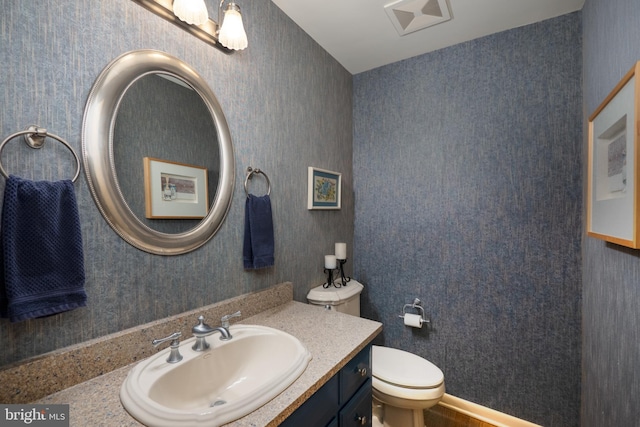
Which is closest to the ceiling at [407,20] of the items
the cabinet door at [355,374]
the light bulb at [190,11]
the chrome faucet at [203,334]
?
the light bulb at [190,11]

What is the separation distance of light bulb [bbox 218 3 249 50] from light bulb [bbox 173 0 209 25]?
0.30ft

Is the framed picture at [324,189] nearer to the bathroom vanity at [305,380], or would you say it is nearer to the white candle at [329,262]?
the white candle at [329,262]

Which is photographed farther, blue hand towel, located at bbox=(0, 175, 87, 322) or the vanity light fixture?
the vanity light fixture

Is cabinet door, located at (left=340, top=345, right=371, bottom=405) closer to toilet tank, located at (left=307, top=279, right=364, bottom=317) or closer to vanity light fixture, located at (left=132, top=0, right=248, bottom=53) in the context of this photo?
toilet tank, located at (left=307, top=279, right=364, bottom=317)

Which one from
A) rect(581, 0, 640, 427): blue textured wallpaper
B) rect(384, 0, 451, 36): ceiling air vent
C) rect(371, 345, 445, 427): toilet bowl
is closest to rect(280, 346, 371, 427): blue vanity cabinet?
rect(371, 345, 445, 427): toilet bowl

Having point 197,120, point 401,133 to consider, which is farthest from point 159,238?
point 401,133

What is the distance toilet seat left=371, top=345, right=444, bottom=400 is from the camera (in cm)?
138

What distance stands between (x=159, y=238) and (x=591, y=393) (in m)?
1.99

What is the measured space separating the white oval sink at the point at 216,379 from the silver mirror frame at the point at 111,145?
37cm

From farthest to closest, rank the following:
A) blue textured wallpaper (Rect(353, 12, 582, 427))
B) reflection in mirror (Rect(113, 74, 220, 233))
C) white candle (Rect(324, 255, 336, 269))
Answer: white candle (Rect(324, 255, 336, 269)), blue textured wallpaper (Rect(353, 12, 582, 427)), reflection in mirror (Rect(113, 74, 220, 233))

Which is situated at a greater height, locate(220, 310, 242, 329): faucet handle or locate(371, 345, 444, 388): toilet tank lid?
locate(220, 310, 242, 329): faucet handle

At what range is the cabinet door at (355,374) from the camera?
0.96m

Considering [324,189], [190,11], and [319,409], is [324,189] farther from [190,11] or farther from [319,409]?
[319,409]

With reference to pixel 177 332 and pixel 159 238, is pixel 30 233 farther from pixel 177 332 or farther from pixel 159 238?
pixel 177 332
